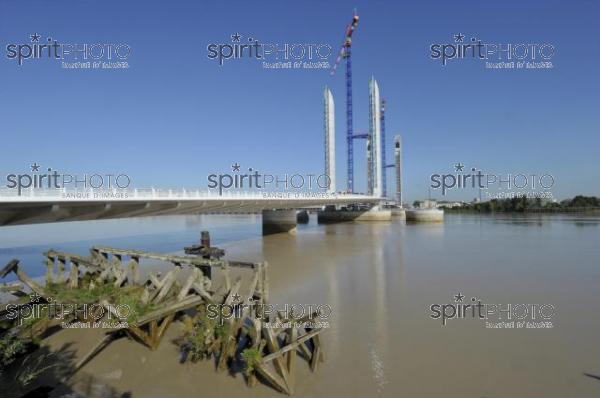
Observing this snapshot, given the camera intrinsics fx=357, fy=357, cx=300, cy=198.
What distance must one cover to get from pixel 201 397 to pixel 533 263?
25.7 metres

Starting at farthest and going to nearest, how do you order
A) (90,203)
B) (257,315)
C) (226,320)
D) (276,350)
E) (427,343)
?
(90,203)
(427,343)
(257,315)
(226,320)
(276,350)

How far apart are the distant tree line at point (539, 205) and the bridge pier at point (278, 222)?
329ft

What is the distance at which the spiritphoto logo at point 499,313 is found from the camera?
12.1 meters

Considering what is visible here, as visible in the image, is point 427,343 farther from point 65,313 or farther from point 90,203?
point 90,203

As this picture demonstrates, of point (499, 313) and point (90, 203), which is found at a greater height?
point (90, 203)

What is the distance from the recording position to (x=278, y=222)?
53906 millimetres

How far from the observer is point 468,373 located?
28.3 ft

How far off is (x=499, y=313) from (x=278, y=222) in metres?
41.9

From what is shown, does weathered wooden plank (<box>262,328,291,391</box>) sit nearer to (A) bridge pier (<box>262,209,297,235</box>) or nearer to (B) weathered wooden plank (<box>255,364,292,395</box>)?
(B) weathered wooden plank (<box>255,364,292,395</box>)

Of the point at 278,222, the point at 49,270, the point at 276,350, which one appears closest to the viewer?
the point at 276,350

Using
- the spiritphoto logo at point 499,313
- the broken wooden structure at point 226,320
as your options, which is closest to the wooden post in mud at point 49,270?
the broken wooden structure at point 226,320

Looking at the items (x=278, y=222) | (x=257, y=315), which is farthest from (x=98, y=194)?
(x=278, y=222)

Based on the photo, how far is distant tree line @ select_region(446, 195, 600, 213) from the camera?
12038 cm

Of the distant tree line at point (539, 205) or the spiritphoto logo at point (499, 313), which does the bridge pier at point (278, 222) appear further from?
the distant tree line at point (539, 205)
